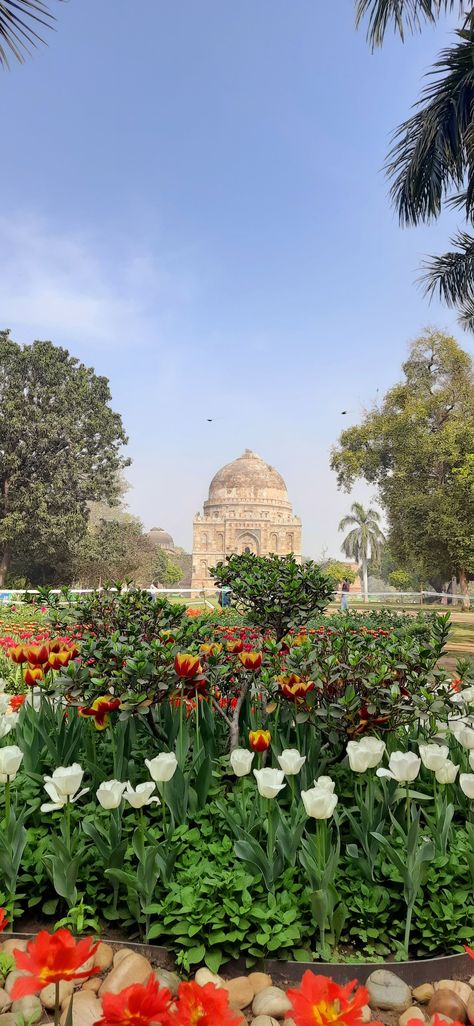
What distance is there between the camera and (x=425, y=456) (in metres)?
21.5

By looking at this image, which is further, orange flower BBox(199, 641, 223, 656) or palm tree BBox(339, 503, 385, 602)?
palm tree BBox(339, 503, 385, 602)

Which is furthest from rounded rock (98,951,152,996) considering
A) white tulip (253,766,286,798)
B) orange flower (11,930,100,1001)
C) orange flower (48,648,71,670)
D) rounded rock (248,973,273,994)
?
orange flower (48,648,71,670)

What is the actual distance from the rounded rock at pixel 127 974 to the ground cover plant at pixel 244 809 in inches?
3.5

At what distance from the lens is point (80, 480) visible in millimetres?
27031

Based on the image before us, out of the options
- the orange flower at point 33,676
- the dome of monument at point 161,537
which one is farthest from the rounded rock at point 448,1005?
the dome of monument at point 161,537

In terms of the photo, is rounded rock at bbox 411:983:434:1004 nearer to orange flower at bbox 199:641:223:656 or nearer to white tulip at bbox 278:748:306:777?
white tulip at bbox 278:748:306:777

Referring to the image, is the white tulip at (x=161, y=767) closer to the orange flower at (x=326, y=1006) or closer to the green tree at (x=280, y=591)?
the orange flower at (x=326, y=1006)

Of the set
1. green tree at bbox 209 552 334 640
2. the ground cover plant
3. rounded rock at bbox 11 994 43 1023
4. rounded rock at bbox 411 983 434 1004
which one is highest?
green tree at bbox 209 552 334 640

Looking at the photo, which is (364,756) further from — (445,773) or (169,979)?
(169,979)

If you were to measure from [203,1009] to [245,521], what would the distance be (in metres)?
57.9

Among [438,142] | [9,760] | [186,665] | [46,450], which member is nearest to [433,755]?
[186,665]

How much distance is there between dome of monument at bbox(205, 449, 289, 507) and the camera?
6084cm

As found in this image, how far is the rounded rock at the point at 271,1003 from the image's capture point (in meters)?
1.81

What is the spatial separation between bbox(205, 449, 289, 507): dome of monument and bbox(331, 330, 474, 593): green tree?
36010 mm
